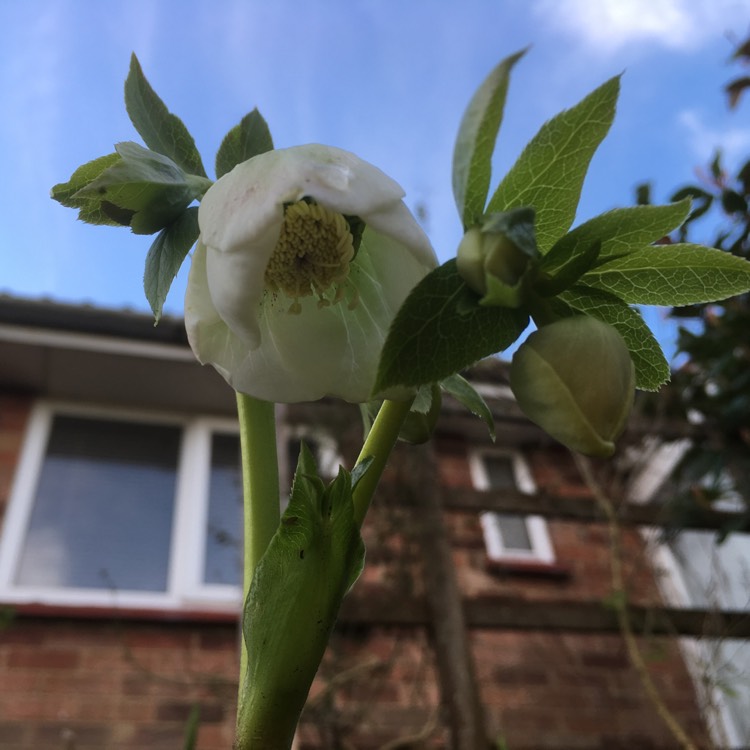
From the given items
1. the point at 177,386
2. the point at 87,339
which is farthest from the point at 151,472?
the point at 87,339

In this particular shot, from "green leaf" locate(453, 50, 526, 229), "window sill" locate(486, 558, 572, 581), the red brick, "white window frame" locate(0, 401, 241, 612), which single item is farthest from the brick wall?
"green leaf" locate(453, 50, 526, 229)

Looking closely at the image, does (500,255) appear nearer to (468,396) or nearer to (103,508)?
(468,396)

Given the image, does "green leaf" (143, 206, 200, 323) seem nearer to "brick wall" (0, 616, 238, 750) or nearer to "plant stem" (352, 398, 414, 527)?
"plant stem" (352, 398, 414, 527)

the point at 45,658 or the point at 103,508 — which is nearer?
the point at 45,658

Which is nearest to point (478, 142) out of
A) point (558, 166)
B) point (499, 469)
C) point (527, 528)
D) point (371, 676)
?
point (558, 166)

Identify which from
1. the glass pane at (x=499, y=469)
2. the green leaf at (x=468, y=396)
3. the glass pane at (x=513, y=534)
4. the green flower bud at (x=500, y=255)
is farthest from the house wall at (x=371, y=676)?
the green flower bud at (x=500, y=255)
